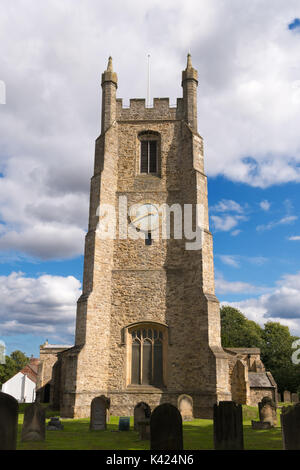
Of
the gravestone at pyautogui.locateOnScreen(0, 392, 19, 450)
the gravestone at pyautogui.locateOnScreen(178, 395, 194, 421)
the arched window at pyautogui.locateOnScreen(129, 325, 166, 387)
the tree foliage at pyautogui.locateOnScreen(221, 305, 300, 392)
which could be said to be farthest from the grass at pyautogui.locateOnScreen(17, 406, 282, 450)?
the tree foliage at pyautogui.locateOnScreen(221, 305, 300, 392)

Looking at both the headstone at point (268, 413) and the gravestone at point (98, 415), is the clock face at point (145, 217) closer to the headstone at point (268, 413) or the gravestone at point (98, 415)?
the gravestone at point (98, 415)

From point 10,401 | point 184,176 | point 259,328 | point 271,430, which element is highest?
point 184,176

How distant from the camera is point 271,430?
13148 mm

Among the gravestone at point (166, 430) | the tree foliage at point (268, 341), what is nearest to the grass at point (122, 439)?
the gravestone at point (166, 430)

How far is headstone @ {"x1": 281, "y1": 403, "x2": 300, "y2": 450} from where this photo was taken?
7.19 m

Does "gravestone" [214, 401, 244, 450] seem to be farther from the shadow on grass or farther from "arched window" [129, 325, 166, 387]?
"arched window" [129, 325, 166, 387]

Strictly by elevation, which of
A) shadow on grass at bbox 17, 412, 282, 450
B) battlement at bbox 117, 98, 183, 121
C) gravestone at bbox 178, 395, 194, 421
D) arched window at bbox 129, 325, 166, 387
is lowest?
shadow on grass at bbox 17, 412, 282, 450

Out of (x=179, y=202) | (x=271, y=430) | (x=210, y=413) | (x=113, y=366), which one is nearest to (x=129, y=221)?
(x=179, y=202)

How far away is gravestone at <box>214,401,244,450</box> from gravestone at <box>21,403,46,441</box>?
4617 mm

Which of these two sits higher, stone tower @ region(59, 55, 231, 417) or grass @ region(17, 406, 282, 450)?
stone tower @ region(59, 55, 231, 417)

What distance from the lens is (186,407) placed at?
16.1m

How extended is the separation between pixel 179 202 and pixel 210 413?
10.3 meters
